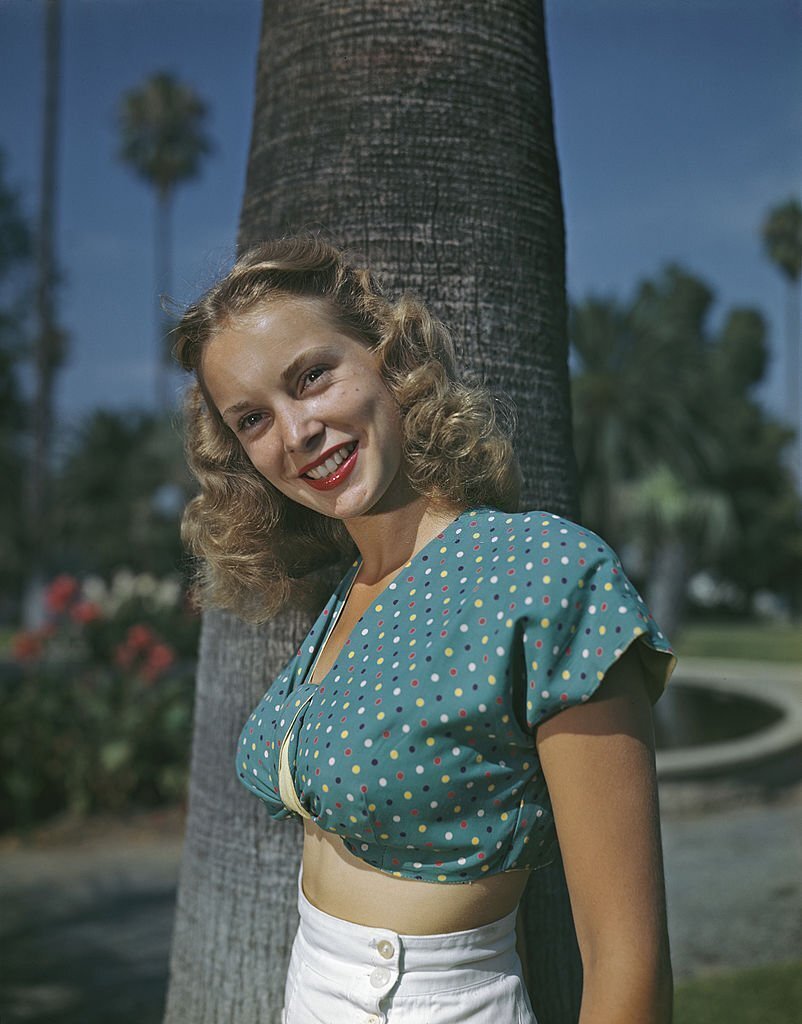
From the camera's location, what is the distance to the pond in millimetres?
11578

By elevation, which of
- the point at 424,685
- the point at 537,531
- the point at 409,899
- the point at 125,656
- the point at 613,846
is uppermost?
the point at 537,531

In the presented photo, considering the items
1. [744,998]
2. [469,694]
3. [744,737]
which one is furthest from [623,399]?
[469,694]

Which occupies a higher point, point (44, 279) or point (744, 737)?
point (44, 279)

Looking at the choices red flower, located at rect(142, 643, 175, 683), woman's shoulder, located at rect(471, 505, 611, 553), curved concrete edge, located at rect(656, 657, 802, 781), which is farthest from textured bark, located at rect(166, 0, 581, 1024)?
red flower, located at rect(142, 643, 175, 683)

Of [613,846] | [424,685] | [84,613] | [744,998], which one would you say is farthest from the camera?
[84,613]

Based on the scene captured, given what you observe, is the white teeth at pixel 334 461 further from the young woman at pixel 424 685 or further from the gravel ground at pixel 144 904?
the gravel ground at pixel 144 904

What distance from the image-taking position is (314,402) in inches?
66.7

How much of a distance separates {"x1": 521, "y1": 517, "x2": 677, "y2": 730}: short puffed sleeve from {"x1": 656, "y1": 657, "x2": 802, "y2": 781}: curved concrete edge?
5422mm

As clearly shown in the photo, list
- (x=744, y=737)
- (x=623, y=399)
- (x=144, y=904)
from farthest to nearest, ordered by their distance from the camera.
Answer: (x=623, y=399), (x=744, y=737), (x=144, y=904)

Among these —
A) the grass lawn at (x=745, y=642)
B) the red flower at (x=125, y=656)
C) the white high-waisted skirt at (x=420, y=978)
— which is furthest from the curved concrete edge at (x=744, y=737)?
the white high-waisted skirt at (x=420, y=978)

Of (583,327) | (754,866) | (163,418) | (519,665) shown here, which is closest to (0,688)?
(754,866)

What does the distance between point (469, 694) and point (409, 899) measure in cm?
38

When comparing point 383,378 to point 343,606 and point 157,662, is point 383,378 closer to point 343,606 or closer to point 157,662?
point 343,606

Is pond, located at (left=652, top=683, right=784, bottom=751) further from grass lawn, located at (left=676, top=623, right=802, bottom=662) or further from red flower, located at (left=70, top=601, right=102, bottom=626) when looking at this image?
grass lawn, located at (left=676, top=623, right=802, bottom=662)
